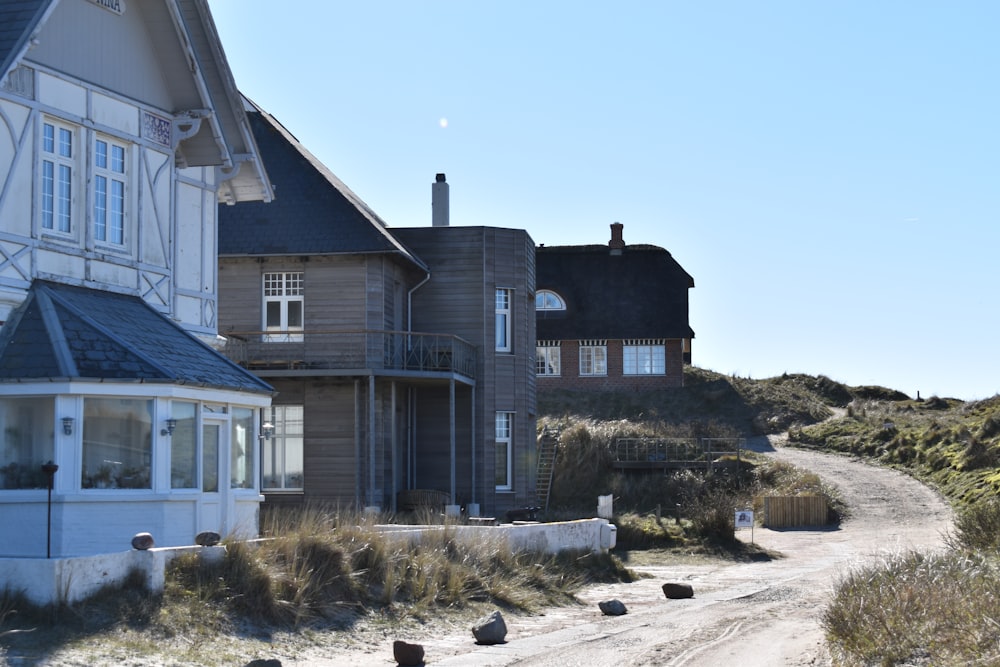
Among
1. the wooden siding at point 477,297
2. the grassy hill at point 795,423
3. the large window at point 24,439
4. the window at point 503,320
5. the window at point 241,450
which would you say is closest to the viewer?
the large window at point 24,439

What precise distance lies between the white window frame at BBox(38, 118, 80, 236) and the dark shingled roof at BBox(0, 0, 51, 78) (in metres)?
1.36

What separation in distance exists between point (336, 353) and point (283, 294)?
2.35 meters

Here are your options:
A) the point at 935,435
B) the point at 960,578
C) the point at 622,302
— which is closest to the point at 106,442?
the point at 960,578

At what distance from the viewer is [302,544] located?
18.6 metres

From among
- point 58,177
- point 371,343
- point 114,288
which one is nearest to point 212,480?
point 114,288

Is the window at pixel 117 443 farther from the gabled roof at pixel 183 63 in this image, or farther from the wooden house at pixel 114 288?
the gabled roof at pixel 183 63

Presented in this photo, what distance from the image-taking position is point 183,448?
21.1 metres

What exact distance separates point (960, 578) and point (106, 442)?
1181 cm

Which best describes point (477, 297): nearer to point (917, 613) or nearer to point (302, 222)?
point (302, 222)

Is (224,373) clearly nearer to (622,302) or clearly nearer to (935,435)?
(935,435)

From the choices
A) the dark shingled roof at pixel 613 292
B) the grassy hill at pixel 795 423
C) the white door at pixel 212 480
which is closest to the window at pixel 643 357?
the dark shingled roof at pixel 613 292

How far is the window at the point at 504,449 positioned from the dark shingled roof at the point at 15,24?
1926 cm

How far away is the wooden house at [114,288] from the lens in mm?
19234

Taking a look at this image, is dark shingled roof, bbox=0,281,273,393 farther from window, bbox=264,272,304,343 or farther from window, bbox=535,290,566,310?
window, bbox=535,290,566,310
